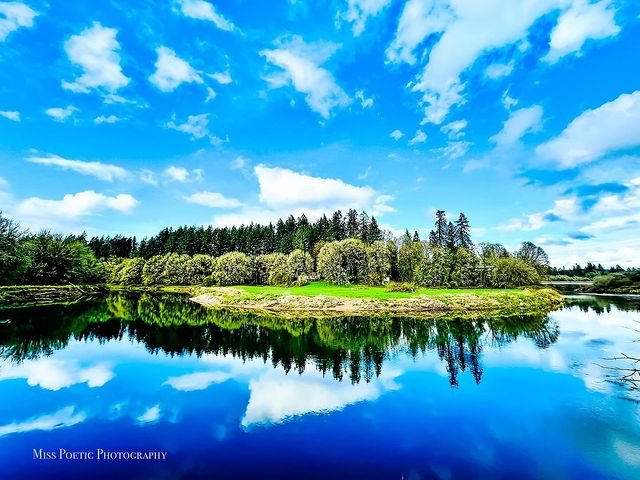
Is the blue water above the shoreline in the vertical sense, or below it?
below

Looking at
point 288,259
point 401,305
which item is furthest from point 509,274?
point 288,259

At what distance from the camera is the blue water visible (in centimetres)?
1226

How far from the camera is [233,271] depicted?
94000 mm

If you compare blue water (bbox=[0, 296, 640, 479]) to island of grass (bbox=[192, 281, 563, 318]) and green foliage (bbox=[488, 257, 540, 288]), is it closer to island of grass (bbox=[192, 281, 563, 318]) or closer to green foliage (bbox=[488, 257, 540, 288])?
island of grass (bbox=[192, 281, 563, 318])

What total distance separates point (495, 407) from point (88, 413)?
67.7ft

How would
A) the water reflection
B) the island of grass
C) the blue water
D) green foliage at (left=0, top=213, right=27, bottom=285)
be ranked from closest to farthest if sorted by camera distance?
the blue water, the water reflection, the island of grass, green foliage at (left=0, top=213, right=27, bottom=285)

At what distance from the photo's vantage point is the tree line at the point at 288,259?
7662 centimetres

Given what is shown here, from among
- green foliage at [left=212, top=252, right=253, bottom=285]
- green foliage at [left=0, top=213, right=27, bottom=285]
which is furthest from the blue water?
green foliage at [left=212, top=252, right=253, bottom=285]

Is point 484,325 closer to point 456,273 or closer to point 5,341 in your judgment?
point 456,273

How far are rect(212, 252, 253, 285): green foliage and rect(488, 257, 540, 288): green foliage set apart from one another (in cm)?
6385

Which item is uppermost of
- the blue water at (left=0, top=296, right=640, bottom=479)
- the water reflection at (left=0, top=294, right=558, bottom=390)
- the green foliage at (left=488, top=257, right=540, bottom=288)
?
the green foliage at (left=488, top=257, right=540, bottom=288)

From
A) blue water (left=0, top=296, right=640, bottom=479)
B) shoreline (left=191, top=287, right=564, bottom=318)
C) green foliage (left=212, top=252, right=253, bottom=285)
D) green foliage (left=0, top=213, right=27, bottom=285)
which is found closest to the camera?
blue water (left=0, top=296, right=640, bottom=479)

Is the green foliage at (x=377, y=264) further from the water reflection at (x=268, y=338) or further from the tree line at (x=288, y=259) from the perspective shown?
the water reflection at (x=268, y=338)

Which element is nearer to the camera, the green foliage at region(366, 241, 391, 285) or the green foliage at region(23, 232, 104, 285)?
the green foliage at region(366, 241, 391, 285)
